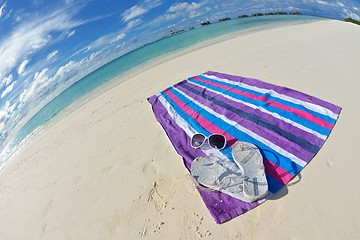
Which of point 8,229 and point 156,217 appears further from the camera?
point 8,229

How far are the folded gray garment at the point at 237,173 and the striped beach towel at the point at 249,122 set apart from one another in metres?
0.11

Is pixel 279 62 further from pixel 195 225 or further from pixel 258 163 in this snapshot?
pixel 195 225

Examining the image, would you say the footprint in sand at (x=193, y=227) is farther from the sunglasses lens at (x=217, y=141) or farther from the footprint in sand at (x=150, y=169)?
the sunglasses lens at (x=217, y=141)

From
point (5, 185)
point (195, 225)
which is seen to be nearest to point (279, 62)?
point (195, 225)

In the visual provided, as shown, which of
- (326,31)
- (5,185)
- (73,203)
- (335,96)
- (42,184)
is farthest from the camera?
(326,31)

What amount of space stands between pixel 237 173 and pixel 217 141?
85 cm

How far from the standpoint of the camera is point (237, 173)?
12.2ft

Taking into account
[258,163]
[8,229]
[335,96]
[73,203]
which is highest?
[8,229]

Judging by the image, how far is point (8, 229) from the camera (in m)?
4.62

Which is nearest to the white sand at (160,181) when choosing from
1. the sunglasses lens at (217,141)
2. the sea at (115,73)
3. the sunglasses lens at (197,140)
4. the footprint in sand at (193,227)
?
the footprint in sand at (193,227)

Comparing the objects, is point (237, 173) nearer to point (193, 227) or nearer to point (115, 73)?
point (193, 227)

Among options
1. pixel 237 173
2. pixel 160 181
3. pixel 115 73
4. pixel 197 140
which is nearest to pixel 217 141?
pixel 197 140

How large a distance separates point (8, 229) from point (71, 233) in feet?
5.83

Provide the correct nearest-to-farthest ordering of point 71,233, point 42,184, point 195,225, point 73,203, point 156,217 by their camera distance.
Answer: point 195,225 → point 156,217 → point 71,233 → point 73,203 → point 42,184
